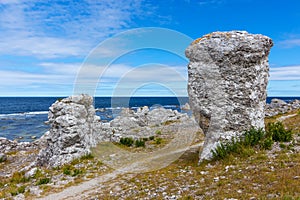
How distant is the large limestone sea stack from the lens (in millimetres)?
16922

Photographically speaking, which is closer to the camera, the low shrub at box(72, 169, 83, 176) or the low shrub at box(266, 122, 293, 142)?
the low shrub at box(266, 122, 293, 142)

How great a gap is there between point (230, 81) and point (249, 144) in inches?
169

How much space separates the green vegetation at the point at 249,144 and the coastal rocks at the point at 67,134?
11.9m

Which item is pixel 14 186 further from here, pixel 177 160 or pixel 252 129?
pixel 252 129

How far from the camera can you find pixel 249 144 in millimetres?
16500

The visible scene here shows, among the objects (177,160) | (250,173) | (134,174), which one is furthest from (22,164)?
(250,173)

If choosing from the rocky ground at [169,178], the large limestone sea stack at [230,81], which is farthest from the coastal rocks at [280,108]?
the large limestone sea stack at [230,81]

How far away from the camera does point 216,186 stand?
460 inches

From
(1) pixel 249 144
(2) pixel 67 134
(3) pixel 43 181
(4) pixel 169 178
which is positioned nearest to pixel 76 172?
(3) pixel 43 181

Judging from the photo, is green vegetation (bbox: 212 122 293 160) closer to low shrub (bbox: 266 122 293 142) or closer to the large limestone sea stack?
low shrub (bbox: 266 122 293 142)

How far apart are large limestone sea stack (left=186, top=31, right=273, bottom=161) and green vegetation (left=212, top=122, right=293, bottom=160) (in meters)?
0.41

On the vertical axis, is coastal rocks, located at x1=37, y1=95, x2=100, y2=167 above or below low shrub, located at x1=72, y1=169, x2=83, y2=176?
above

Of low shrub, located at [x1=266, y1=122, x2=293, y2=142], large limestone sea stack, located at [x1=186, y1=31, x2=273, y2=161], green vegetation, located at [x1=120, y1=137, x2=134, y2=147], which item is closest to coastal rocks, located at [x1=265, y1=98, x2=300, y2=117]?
green vegetation, located at [x1=120, y1=137, x2=134, y2=147]

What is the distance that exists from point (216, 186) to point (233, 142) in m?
5.72
